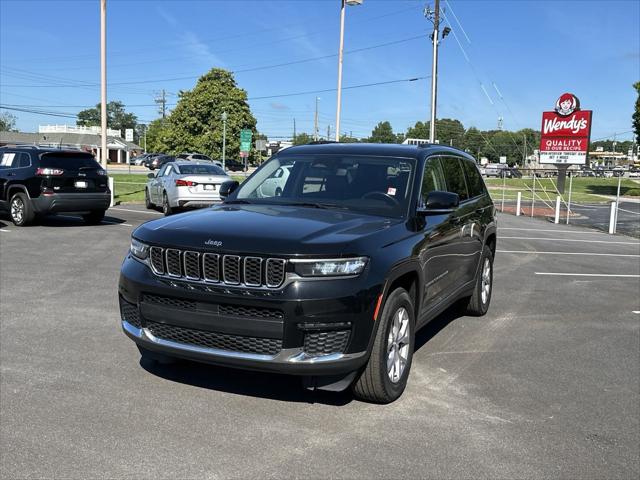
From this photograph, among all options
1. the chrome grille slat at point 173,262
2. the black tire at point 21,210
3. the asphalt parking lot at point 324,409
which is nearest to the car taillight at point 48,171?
the black tire at point 21,210

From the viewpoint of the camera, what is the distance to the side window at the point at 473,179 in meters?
7.22

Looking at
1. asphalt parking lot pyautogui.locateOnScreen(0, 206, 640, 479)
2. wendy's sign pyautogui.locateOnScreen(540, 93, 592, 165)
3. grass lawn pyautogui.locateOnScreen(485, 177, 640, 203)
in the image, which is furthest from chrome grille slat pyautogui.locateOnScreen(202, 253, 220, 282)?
wendy's sign pyautogui.locateOnScreen(540, 93, 592, 165)

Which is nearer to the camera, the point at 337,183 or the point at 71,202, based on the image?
the point at 337,183

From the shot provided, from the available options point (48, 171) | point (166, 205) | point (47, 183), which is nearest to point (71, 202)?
point (47, 183)

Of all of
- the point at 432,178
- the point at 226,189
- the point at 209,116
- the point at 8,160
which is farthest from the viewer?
the point at 209,116

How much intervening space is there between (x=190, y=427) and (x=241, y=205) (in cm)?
193

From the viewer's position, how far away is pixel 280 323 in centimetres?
385

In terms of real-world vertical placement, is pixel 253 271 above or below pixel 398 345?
above

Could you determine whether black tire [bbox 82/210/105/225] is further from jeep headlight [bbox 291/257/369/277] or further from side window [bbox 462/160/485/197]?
jeep headlight [bbox 291/257/369/277]

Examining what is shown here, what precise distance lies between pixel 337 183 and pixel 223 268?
1777 millimetres

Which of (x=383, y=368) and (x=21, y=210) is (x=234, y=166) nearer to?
(x=21, y=210)

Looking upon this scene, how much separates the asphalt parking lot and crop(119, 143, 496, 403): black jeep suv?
1.26ft

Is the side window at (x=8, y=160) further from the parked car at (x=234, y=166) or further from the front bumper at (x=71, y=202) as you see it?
the parked car at (x=234, y=166)

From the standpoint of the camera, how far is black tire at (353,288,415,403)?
4242 mm
